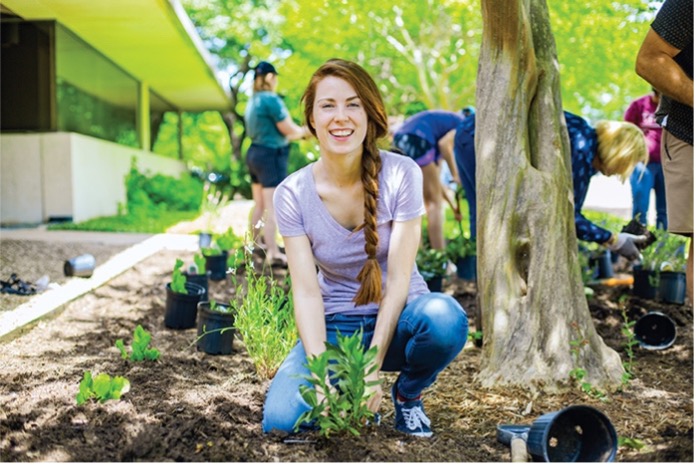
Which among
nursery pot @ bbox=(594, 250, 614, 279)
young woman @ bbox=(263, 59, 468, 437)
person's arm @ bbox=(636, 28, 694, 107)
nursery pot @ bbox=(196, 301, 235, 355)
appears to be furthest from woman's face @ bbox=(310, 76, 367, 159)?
nursery pot @ bbox=(594, 250, 614, 279)

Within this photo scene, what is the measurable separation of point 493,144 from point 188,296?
6.20ft

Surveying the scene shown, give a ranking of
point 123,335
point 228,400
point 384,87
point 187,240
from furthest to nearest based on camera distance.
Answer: point 384,87 → point 187,240 → point 123,335 → point 228,400

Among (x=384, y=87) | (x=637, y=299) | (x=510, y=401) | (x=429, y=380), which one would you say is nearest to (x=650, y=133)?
(x=637, y=299)

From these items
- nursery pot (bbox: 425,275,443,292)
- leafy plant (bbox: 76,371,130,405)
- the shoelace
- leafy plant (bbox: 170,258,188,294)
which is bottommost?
the shoelace

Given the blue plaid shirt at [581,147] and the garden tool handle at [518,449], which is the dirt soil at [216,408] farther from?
the blue plaid shirt at [581,147]

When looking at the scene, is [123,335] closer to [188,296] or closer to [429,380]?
[188,296]

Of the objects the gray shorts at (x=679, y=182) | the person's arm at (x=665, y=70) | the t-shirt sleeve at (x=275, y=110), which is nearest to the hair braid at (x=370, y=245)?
the person's arm at (x=665, y=70)

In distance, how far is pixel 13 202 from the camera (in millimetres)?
A: 8750

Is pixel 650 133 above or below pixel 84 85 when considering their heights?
below

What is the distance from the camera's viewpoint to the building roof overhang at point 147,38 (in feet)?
14.4

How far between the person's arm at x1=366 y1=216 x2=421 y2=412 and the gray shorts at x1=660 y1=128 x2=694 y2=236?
1.16 m

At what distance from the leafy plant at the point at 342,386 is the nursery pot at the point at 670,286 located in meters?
3.40

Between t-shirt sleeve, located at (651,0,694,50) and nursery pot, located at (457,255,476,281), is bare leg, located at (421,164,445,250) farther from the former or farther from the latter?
t-shirt sleeve, located at (651,0,694,50)

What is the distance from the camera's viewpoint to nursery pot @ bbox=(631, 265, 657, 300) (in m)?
4.90
